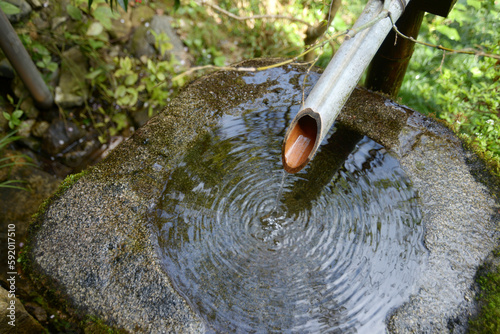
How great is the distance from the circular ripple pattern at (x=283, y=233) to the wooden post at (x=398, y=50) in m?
0.75

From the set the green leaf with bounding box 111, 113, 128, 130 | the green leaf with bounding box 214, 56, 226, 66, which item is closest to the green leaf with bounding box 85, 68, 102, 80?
the green leaf with bounding box 111, 113, 128, 130

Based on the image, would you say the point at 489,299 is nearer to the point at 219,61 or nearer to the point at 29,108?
the point at 219,61

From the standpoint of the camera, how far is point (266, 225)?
1.83 m

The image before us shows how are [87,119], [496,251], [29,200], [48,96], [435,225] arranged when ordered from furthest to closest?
1. [87,119]
2. [48,96]
3. [29,200]
4. [435,225]
5. [496,251]

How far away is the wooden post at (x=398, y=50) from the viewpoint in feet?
6.70

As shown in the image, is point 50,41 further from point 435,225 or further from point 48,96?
point 435,225

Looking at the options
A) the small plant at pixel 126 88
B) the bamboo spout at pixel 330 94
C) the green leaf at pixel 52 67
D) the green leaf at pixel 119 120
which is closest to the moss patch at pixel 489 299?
the bamboo spout at pixel 330 94

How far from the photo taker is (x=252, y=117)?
7.05ft

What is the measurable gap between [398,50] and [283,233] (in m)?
1.52

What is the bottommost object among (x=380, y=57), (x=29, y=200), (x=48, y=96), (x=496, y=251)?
(x=29, y=200)

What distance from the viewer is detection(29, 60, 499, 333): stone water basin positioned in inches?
58.1

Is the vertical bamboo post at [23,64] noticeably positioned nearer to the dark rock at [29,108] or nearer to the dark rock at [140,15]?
the dark rock at [29,108]

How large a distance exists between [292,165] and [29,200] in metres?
2.14

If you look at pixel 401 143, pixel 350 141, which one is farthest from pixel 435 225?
pixel 350 141
